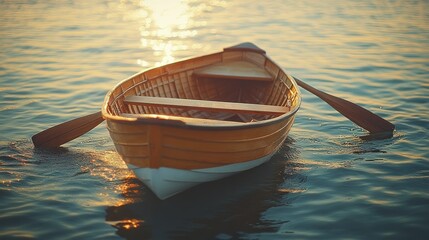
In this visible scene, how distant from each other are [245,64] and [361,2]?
21.9 metres

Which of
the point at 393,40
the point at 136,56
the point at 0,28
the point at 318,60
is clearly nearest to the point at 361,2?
the point at 393,40

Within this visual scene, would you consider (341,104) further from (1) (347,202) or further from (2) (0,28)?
(2) (0,28)

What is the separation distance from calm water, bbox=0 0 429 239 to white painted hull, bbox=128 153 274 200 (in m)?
0.29

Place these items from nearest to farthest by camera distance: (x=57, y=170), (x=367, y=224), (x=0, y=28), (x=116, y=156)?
1. (x=367, y=224)
2. (x=57, y=170)
3. (x=116, y=156)
4. (x=0, y=28)

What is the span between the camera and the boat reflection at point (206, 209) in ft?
21.7

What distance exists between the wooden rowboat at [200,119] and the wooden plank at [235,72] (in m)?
0.02

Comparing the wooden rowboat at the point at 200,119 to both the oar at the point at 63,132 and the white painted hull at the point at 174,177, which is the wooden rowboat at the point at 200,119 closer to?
the white painted hull at the point at 174,177

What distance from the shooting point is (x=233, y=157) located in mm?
7270

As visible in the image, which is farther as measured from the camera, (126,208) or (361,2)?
(361,2)

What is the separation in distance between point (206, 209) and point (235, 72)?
4414mm

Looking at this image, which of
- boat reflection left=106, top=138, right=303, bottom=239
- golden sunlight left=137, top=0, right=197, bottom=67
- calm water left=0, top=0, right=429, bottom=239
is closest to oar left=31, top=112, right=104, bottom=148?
calm water left=0, top=0, right=429, bottom=239

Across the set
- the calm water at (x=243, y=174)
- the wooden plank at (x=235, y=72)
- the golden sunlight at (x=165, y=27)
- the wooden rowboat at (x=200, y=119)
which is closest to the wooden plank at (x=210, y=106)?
the wooden rowboat at (x=200, y=119)

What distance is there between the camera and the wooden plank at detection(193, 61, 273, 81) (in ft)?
34.8

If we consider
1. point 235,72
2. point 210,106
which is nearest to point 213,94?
point 235,72
